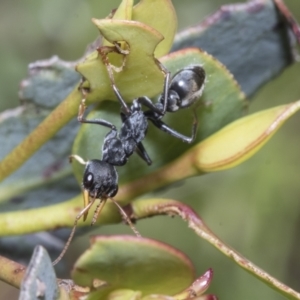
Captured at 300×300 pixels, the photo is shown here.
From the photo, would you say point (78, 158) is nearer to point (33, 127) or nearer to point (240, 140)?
point (33, 127)

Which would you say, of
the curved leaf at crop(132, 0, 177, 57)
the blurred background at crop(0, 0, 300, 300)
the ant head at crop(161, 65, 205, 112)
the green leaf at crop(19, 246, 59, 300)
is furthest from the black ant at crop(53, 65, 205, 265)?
the blurred background at crop(0, 0, 300, 300)

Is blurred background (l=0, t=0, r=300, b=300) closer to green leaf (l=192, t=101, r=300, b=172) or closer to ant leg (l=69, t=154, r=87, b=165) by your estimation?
ant leg (l=69, t=154, r=87, b=165)

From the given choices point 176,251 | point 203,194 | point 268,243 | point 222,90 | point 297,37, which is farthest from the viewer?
point 203,194

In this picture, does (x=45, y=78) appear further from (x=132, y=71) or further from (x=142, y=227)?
(x=142, y=227)

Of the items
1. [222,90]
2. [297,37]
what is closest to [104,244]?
[222,90]

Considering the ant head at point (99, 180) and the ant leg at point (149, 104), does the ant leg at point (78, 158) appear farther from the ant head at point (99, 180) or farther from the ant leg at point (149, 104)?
the ant leg at point (149, 104)

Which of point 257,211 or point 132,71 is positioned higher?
point 132,71
